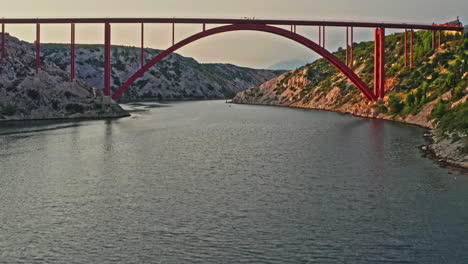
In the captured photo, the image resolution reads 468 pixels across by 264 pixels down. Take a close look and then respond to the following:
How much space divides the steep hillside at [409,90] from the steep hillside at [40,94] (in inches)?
1768

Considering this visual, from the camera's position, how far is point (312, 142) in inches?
2051

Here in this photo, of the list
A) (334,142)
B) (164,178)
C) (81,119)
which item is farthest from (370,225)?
(81,119)

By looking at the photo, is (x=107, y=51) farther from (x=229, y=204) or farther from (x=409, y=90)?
(x=229, y=204)

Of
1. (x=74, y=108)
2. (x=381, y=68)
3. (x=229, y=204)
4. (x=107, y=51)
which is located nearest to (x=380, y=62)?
(x=381, y=68)

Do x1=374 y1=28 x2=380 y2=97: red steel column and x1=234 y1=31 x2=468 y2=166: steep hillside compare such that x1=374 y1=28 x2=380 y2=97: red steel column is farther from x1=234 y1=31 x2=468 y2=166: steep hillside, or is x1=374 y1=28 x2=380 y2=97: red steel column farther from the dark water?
the dark water

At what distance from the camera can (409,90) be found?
81.7 m

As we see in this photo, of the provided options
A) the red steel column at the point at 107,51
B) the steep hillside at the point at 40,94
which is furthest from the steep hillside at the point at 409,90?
the steep hillside at the point at 40,94

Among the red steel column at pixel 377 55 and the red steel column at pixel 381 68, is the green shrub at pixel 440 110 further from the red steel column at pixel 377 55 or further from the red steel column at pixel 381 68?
the red steel column at pixel 377 55

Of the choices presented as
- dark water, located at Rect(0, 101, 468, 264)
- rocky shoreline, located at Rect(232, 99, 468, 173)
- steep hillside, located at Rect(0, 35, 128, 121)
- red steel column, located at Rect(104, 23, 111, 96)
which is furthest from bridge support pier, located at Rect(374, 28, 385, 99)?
steep hillside, located at Rect(0, 35, 128, 121)

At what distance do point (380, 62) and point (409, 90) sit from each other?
310 inches

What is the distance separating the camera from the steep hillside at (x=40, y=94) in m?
77.9

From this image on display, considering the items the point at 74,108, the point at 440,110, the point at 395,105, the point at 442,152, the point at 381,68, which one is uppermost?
the point at 381,68

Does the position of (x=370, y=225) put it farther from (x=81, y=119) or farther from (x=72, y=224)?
(x=81, y=119)

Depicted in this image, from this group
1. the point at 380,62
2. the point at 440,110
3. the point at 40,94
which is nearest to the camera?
the point at 440,110
